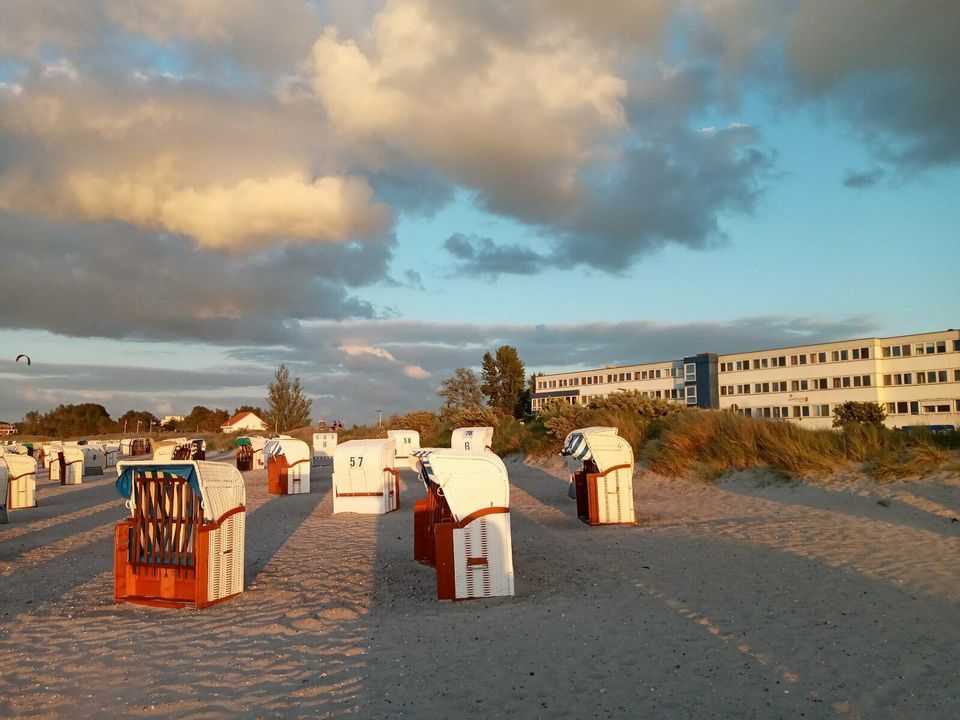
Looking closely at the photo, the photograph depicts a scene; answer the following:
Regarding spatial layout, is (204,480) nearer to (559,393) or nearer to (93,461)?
(93,461)

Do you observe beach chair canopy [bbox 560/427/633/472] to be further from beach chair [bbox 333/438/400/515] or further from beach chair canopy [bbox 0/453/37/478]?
beach chair canopy [bbox 0/453/37/478]

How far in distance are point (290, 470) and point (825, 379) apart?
44.6 meters

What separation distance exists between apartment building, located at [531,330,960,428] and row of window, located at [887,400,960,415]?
0.19ft

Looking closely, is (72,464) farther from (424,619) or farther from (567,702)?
(567,702)

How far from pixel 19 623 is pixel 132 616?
3.91ft

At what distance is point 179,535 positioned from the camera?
28.4 feet

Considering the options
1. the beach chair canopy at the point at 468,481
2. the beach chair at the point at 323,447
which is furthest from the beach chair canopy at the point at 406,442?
the beach chair canopy at the point at 468,481

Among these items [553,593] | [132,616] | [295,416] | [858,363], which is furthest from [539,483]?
[295,416]

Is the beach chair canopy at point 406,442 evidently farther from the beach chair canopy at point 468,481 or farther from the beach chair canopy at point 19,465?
the beach chair canopy at point 468,481

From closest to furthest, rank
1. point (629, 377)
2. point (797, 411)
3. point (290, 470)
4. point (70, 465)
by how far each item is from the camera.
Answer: point (290, 470)
point (70, 465)
point (797, 411)
point (629, 377)

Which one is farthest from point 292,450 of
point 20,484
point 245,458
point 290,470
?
point 245,458

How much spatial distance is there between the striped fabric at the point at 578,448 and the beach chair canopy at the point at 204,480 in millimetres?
7154

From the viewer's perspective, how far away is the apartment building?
4759 centimetres

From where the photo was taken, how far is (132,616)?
7922 mm
